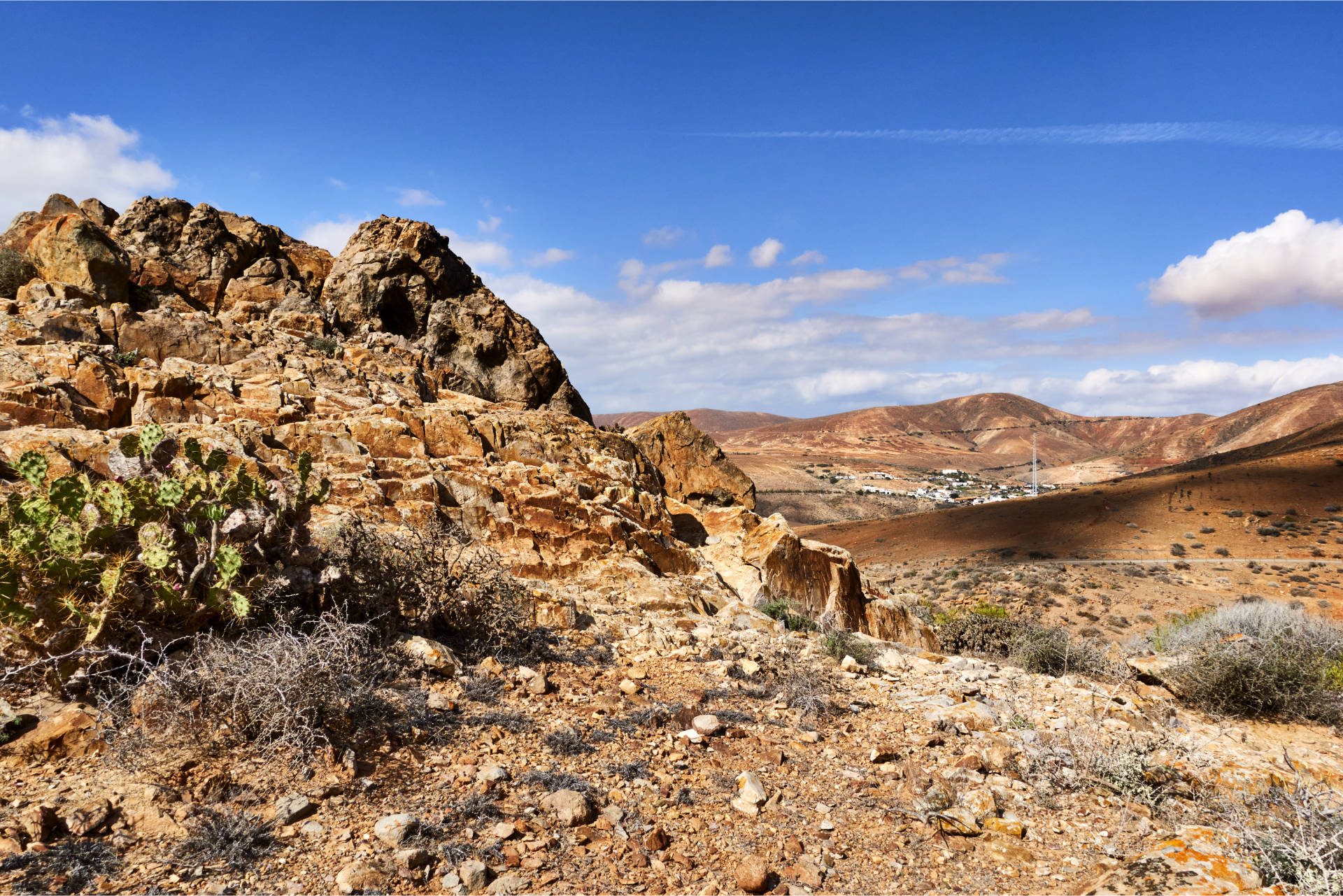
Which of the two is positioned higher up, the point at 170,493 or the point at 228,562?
the point at 170,493

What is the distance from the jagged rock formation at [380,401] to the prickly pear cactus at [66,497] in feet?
4.66

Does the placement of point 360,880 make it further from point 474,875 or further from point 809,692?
point 809,692

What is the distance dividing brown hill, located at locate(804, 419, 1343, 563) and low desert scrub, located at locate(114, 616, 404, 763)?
34.1m

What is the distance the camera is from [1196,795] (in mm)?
4789

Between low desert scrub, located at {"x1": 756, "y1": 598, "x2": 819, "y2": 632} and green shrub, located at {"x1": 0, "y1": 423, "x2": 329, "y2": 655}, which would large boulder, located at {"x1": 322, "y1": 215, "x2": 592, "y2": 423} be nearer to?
low desert scrub, located at {"x1": 756, "y1": 598, "x2": 819, "y2": 632}

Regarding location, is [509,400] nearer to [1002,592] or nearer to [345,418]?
[345,418]

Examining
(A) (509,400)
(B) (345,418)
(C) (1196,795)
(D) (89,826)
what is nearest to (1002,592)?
(A) (509,400)

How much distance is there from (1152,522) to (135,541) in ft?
146

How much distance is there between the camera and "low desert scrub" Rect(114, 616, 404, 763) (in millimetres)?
3971

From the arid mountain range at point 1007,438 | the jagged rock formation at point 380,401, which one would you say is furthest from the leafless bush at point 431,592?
the arid mountain range at point 1007,438

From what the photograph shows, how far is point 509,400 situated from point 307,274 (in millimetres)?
7203

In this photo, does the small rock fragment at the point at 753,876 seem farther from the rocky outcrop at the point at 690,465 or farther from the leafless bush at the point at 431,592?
the rocky outcrop at the point at 690,465

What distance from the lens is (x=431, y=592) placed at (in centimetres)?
612


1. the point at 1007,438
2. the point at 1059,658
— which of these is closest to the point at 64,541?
the point at 1059,658
